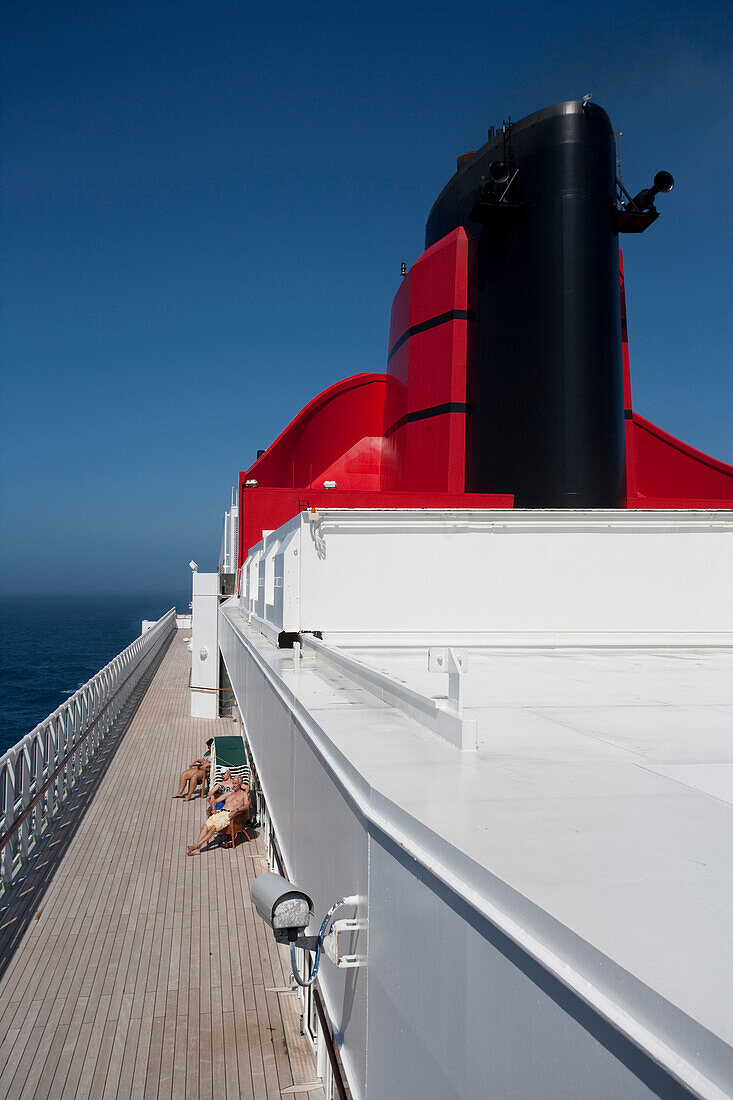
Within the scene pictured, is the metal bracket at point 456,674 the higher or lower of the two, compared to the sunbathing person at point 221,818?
higher

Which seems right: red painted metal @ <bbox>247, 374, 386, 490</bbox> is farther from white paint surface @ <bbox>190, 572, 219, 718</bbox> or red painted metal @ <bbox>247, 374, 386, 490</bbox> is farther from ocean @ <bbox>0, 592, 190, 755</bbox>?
ocean @ <bbox>0, 592, 190, 755</bbox>

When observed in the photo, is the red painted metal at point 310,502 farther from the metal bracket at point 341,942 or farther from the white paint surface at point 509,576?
the metal bracket at point 341,942

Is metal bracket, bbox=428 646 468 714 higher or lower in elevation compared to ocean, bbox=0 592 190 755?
higher

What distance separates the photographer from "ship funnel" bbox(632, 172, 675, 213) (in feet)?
28.3

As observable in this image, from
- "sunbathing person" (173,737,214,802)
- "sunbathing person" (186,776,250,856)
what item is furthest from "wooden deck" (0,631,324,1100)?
"sunbathing person" (173,737,214,802)

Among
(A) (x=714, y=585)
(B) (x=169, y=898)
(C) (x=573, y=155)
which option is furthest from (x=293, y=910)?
(C) (x=573, y=155)

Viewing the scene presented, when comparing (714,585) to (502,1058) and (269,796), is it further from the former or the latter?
(502,1058)

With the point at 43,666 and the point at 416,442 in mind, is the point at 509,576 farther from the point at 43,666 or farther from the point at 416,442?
the point at 43,666

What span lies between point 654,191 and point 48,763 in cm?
1050

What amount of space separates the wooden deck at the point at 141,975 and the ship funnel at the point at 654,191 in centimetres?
928

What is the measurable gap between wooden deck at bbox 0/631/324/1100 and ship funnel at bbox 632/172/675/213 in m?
9.28

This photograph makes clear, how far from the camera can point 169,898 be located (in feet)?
21.5

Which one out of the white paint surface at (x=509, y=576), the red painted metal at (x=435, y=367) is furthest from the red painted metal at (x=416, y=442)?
the white paint surface at (x=509, y=576)

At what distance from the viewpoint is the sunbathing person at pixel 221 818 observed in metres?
7.54
